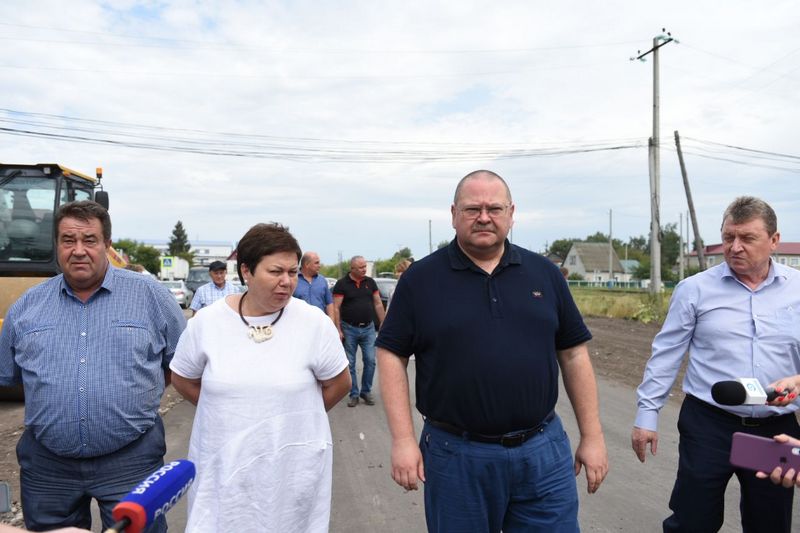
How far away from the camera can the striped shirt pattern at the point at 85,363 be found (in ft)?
9.76

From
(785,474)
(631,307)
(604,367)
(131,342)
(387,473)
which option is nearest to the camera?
(785,474)

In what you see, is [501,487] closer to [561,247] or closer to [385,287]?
[385,287]

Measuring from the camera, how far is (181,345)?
10.0ft

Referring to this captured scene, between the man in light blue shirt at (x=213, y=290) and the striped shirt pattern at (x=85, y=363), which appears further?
the man in light blue shirt at (x=213, y=290)

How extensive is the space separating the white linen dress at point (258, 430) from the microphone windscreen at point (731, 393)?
1.79 metres

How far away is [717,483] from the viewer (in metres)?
3.40

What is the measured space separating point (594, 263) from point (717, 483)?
104824mm

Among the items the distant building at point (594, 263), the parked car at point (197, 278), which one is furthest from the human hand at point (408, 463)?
the distant building at point (594, 263)

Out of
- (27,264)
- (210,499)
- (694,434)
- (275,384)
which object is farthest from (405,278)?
(27,264)

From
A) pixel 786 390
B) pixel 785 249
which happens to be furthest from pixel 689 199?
pixel 785 249

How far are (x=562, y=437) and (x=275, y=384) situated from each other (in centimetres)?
136

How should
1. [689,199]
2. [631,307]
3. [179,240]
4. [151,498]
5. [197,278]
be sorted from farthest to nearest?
1. [179,240]
2. [197,278]
3. [689,199]
4. [631,307]
5. [151,498]

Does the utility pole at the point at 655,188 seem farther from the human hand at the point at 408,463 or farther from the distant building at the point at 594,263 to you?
the distant building at the point at 594,263

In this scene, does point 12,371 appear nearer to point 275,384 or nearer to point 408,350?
point 275,384
